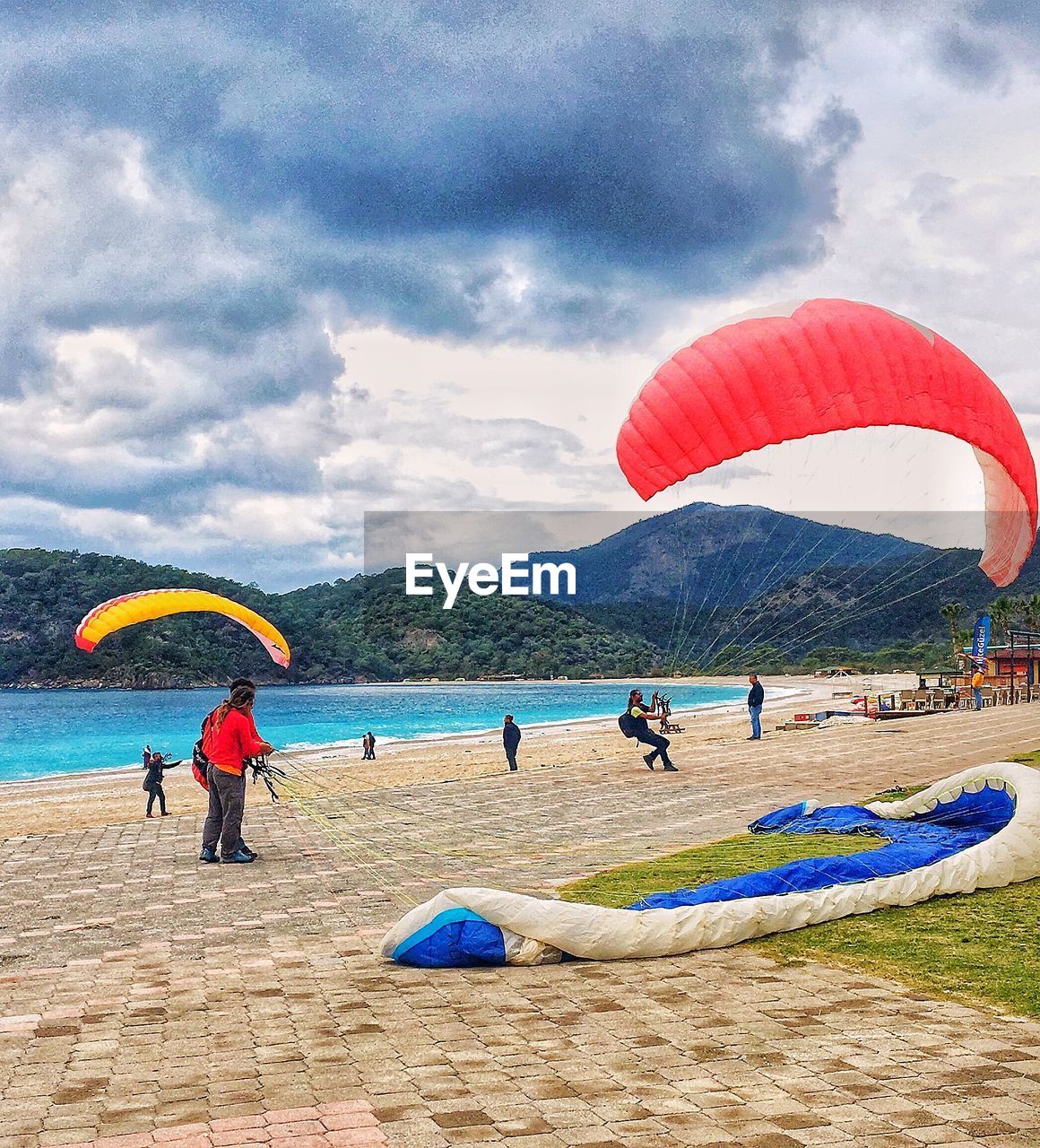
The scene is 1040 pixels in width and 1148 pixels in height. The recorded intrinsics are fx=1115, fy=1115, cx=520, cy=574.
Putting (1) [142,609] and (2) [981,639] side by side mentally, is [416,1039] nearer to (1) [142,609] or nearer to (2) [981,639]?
(1) [142,609]

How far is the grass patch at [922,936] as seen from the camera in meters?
5.39

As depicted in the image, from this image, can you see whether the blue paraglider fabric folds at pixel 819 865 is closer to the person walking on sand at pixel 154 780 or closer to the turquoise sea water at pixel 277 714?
Answer: the person walking on sand at pixel 154 780

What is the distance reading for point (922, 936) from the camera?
6250mm

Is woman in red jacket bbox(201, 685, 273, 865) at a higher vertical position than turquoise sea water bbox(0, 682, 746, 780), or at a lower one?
higher

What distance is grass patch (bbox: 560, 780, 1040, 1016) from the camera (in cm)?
539

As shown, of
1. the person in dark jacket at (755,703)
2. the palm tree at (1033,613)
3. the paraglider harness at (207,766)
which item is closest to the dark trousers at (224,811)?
the paraglider harness at (207,766)

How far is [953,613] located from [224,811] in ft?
214

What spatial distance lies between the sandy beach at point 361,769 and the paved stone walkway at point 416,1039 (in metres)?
7.53

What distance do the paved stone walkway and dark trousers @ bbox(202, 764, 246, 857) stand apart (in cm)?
70

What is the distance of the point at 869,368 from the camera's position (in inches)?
367

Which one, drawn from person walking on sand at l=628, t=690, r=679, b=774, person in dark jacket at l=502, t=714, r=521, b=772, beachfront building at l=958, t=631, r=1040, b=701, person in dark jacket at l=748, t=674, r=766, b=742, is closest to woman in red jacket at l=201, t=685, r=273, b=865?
person walking on sand at l=628, t=690, r=679, b=774

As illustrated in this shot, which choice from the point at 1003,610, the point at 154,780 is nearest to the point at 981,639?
the point at 154,780

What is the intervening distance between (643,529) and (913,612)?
2170 centimetres

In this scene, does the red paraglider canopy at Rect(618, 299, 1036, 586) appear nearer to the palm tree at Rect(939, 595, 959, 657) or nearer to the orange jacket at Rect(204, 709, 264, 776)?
the orange jacket at Rect(204, 709, 264, 776)
